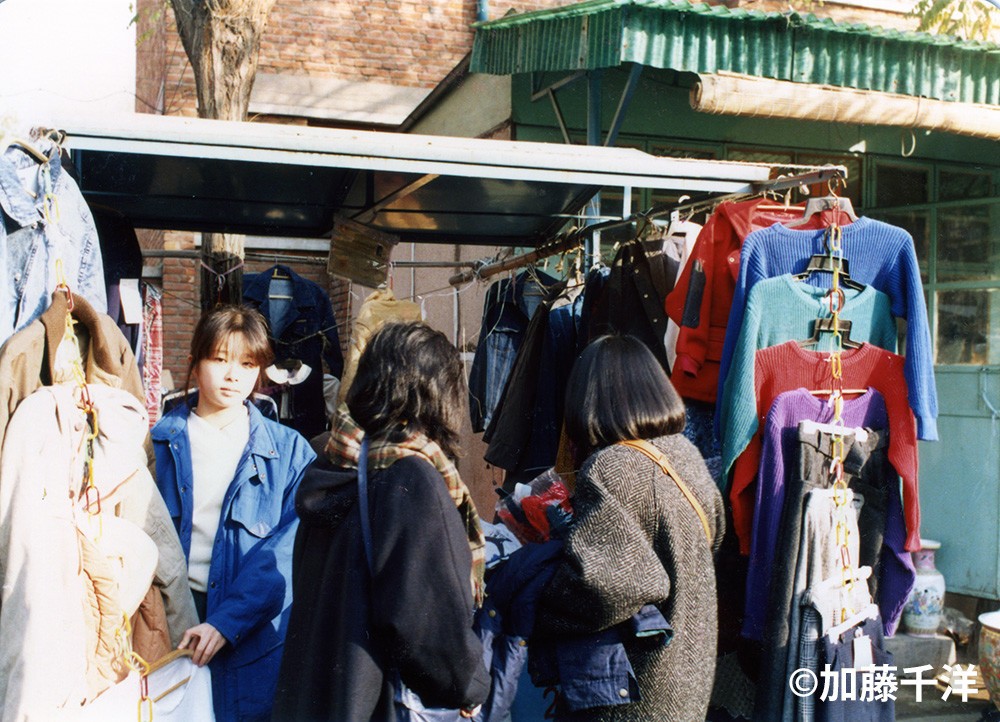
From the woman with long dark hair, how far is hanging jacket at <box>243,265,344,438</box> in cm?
300

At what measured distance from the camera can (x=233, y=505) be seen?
3.01 m

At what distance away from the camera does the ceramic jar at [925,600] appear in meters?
5.95

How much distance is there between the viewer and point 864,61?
5562mm

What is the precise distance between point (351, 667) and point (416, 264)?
4.28 metres

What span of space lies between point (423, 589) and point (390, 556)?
10cm

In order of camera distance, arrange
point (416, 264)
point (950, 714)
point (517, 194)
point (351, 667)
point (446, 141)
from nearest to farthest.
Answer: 1. point (351, 667)
2. point (446, 141)
3. point (517, 194)
4. point (950, 714)
5. point (416, 264)

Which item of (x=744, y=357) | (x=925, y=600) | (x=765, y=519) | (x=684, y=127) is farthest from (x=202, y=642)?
(x=684, y=127)

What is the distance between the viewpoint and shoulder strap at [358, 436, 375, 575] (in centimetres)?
220

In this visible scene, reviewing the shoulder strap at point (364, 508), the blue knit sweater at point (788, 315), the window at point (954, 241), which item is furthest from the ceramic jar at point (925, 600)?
the shoulder strap at point (364, 508)

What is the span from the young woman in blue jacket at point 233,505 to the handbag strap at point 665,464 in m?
1.13

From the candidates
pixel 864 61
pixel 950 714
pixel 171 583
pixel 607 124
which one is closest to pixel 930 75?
pixel 864 61

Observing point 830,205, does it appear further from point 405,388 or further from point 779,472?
point 405,388

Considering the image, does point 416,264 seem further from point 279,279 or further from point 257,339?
point 257,339

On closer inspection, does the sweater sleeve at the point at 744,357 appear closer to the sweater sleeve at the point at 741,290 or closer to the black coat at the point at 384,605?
the sweater sleeve at the point at 741,290
